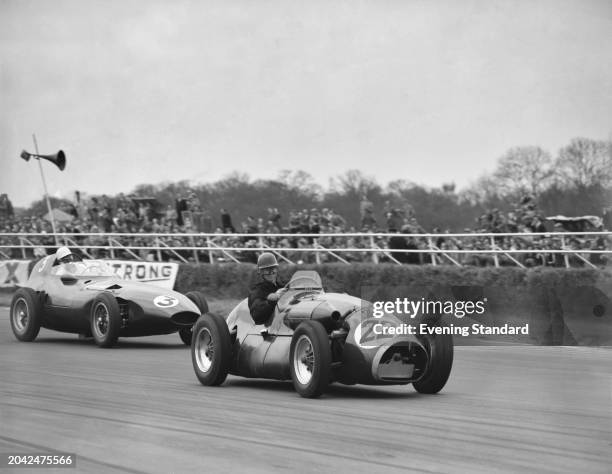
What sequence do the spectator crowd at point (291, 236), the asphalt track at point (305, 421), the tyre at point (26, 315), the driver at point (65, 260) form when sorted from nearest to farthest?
the asphalt track at point (305, 421)
the tyre at point (26, 315)
the driver at point (65, 260)
the spectator crowd at point (291, 236)

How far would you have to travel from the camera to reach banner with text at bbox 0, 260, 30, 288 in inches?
974

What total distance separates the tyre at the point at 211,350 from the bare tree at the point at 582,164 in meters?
3.69

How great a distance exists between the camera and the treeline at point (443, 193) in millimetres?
13094

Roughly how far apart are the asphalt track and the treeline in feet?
6.11

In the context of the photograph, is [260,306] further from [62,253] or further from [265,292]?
[62,253]

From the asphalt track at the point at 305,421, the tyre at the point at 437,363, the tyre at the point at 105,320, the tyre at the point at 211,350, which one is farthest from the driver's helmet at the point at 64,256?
the tyre at the point at 437,363

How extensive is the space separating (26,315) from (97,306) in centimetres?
156

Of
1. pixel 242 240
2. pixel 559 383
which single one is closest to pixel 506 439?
pixel 559 383

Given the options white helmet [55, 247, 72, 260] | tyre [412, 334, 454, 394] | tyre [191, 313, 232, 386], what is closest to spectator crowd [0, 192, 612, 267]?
white helmet [55, 247, 72, 260]

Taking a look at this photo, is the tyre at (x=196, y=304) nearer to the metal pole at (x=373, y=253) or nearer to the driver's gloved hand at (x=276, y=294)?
the driver's gloved hand at (x=276, y=294)

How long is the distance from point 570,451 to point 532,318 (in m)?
7.86

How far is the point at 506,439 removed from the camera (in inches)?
261

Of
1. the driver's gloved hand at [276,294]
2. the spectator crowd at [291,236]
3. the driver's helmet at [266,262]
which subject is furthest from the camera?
the spectator crowd at [291,236]

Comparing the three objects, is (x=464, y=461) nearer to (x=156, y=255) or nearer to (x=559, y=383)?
(x=559, y=383)
